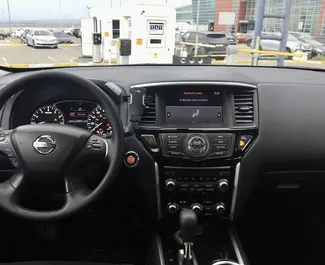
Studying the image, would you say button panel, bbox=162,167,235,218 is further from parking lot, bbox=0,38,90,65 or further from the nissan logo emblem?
parking lot, bbox=0,38,90,65

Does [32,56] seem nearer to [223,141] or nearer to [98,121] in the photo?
[98,121]

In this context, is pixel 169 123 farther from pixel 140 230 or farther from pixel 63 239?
pixel 63 239

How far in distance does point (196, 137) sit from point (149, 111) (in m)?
0.27

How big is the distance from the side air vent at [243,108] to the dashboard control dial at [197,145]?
0.23m

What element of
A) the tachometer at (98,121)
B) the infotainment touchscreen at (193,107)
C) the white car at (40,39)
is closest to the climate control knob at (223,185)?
the infotainment touchscreen at (193,107)

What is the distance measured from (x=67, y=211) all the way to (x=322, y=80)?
5.35ft

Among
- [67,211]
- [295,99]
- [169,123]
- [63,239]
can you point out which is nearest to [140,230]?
[63,239]

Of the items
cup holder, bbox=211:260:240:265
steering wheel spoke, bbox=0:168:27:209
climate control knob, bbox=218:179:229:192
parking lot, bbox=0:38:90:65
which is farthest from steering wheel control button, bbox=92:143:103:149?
parking lot, bbox=0:38:90:65

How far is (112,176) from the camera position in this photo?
5.01 feet

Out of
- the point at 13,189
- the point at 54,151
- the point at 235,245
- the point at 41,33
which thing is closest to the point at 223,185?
the point at 235,245

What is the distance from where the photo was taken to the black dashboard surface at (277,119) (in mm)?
2021

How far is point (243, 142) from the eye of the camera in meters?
1.97

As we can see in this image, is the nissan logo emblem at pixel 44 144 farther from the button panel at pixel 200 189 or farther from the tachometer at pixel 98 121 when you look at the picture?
the button panel at pixel 200 189

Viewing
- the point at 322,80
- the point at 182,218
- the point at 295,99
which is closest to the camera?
the point at 182,218
